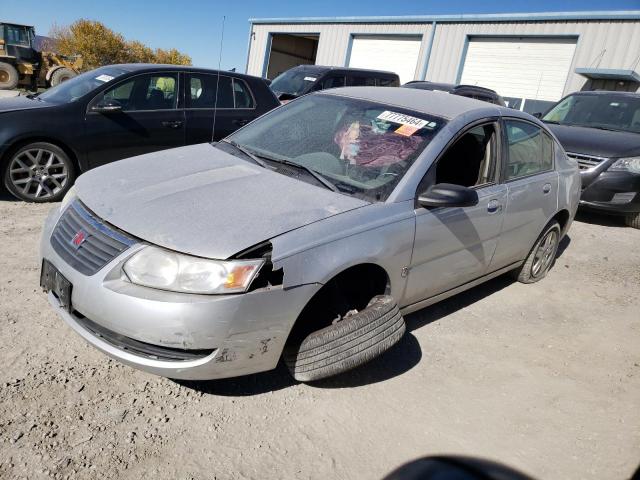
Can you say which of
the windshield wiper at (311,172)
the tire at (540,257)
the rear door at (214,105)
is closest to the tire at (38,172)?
the rear door at (214,105)

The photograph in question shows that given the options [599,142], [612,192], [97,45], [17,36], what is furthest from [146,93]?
[97,45]

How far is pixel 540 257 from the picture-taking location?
15.8ft

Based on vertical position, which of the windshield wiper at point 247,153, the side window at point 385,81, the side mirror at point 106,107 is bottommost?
the side mirror at point 106,107

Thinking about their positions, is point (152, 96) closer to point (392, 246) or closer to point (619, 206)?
point (392, 246)

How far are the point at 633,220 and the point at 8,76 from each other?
71.1ft

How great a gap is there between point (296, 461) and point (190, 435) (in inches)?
20.5

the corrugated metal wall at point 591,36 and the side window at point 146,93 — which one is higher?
the corrugated metal wall at point 591,36

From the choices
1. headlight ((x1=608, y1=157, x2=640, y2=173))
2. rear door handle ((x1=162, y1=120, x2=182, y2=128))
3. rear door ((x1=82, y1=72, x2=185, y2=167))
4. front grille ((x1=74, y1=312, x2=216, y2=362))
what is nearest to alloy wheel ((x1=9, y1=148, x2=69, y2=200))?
rear door ((x1=82, y1=72, x2=185, y2=167))

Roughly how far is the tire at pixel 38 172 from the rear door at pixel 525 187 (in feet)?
14.9

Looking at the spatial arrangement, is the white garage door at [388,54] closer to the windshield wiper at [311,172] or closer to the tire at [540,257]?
the tire at [540,257]

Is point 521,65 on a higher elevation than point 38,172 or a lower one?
higher

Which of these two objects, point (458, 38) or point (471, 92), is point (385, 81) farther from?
point (458, 38)

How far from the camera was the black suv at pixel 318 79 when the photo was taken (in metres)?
10.6

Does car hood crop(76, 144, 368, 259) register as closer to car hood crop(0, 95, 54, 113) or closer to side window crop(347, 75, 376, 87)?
car hood crop(0, 95, 54, 113)
